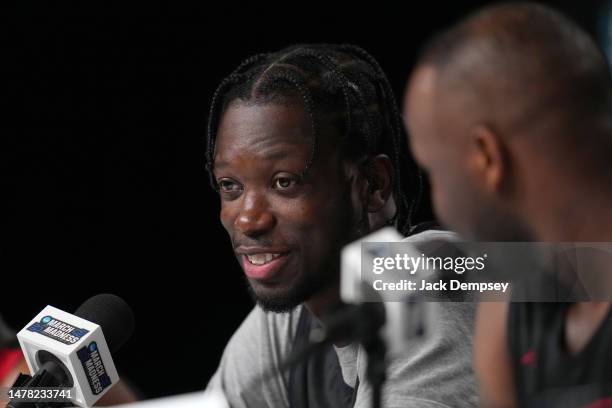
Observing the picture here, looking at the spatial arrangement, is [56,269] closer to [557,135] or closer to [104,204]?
[104,204]

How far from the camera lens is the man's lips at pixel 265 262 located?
153cm

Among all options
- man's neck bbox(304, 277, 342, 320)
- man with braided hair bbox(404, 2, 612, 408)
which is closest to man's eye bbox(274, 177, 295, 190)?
man's neck bbox(304, 277, 342, 320)

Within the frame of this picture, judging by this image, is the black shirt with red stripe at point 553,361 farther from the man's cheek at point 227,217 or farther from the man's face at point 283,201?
the man's cheek at point 227,217

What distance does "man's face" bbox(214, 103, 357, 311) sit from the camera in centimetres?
150

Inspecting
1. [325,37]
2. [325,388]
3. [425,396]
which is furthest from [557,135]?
[325,37]

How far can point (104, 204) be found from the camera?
2344 millimetres

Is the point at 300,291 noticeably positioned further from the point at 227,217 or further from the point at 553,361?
the point at 553,361

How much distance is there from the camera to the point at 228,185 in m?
1.57

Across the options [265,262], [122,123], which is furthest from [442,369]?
[122,123]

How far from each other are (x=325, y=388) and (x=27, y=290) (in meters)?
1.00

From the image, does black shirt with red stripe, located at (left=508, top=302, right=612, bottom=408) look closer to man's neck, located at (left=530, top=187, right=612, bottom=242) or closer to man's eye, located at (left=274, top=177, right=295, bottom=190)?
man's neck, located at (left=530, top=187, right=612, bottom=242)

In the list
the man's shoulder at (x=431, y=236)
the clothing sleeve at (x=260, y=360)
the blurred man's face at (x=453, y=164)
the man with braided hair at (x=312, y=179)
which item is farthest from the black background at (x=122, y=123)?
the blurred man's face at (x=453, y=164)

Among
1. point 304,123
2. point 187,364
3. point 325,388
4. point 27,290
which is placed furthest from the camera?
point 187,364

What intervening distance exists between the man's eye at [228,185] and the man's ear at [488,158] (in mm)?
647
